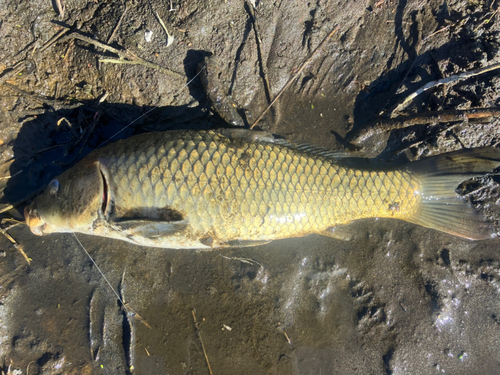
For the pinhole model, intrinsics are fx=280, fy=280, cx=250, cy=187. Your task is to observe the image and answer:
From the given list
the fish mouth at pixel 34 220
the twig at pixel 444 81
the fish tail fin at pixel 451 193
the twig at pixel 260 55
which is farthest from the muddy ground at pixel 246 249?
the fish mouth at pixel 34 220

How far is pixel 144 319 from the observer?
9.28 ft

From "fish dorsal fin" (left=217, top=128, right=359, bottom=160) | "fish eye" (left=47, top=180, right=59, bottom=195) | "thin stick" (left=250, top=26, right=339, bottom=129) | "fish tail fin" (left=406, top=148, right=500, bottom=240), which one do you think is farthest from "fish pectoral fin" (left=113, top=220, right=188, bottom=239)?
"fish tail fin" (left=406, top=148, right=500, bottom=240)

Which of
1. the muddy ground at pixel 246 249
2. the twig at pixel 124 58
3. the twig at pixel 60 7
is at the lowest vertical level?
the muddy ground at pixel 246 249

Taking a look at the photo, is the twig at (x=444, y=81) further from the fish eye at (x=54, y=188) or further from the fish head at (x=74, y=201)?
the fish eye at (x=54, y=188)

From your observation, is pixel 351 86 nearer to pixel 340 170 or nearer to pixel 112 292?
→ pixel 340 170

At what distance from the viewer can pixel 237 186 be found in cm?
231

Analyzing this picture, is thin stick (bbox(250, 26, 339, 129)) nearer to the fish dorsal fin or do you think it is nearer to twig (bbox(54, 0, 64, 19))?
the fish dorsal fin

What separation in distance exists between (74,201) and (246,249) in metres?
1.65

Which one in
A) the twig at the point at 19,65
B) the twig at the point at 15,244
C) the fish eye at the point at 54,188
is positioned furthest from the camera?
the twig at the point at 15,244

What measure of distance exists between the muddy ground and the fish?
1.25ft

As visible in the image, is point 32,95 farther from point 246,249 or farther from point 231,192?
point 246,249

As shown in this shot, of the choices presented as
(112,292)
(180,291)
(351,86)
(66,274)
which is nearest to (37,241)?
(66,274)

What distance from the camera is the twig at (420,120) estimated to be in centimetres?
260

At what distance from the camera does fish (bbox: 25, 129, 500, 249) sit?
226 centimetres
